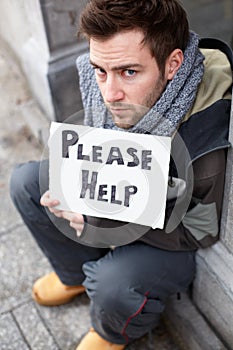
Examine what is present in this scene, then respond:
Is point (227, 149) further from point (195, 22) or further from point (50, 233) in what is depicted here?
point (195, 22)

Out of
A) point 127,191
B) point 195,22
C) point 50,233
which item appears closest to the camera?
point 127,191

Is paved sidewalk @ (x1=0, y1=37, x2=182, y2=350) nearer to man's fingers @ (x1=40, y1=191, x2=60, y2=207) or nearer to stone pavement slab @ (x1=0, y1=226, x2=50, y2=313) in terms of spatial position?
stone pavement slab @ (x1=0, y1=226, x2=50, y2=313)

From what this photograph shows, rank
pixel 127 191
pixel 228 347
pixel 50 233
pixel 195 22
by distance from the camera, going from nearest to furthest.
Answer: pixel 127 191 → pixel 228 347 → pixel 50 233 → pixel 195 22

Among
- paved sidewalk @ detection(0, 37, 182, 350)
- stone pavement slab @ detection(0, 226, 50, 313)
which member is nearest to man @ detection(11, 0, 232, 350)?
paved sidewalk @ detection(0, 37, 182, 350)

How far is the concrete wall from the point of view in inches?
103

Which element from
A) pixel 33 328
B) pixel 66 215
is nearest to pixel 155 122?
pixel 66 215

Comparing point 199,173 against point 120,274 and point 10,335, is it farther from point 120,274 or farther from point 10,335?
point 10,335

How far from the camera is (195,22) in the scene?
3564 mm

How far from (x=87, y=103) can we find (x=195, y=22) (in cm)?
206

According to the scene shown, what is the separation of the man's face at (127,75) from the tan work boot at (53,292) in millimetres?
912

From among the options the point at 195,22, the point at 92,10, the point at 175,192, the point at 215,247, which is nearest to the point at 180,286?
the point at 215,247

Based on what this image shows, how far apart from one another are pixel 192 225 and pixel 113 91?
1.79 feet

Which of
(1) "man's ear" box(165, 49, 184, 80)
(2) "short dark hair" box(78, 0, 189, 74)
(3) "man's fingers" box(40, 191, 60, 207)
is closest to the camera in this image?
(2) "short dark hair" box(78, 0, 189, 74)

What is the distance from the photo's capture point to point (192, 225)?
171 centimetres
